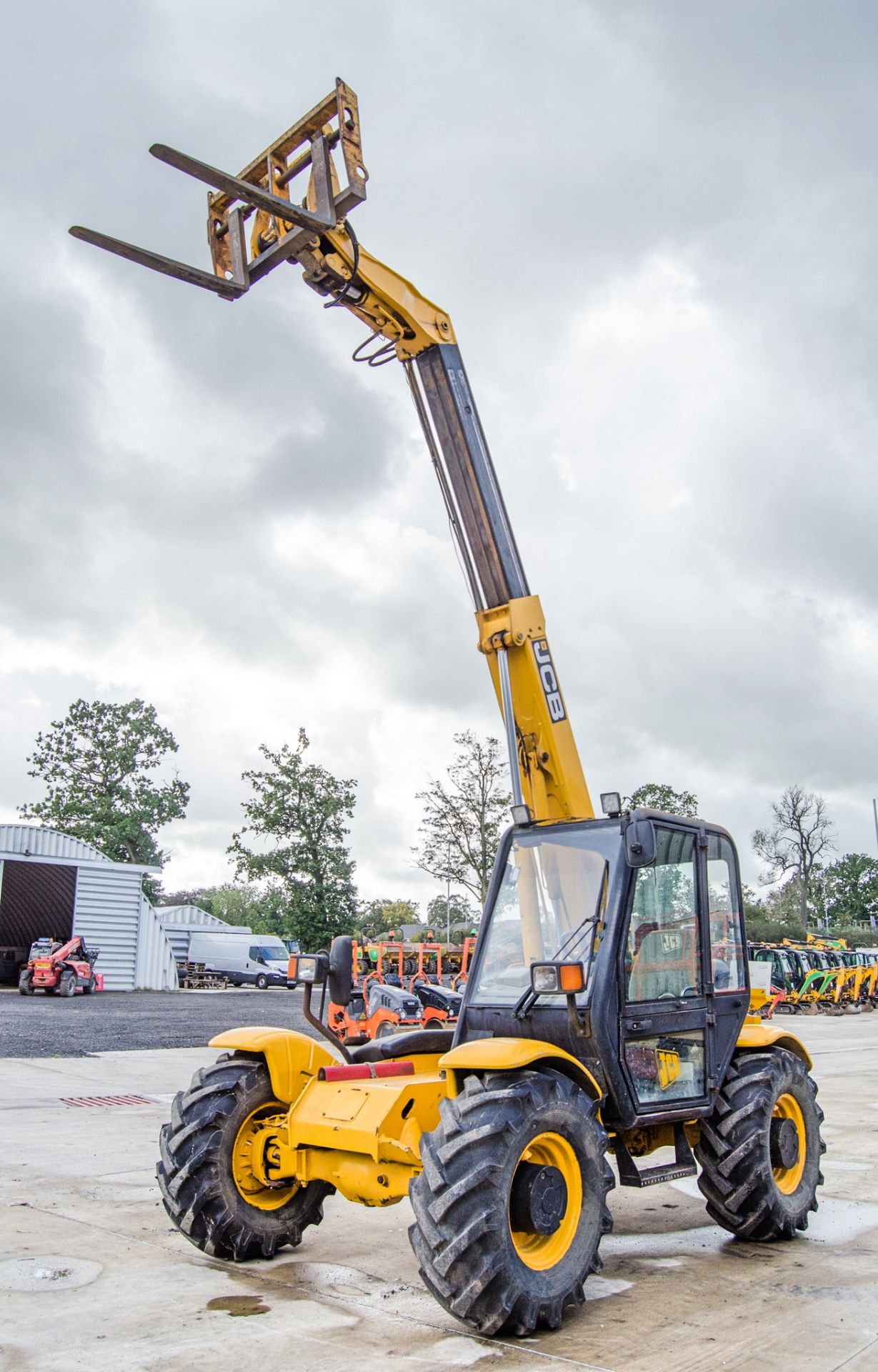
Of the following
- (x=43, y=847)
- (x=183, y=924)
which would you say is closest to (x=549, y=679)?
(x=43, y=847)

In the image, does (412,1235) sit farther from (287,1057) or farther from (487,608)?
(487,608)

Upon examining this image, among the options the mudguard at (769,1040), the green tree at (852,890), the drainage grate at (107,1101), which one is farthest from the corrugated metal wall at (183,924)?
the green tree at (852,890)

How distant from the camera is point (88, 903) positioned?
36.1 m

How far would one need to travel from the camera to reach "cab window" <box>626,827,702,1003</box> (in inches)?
214

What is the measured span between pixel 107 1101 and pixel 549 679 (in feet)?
23.4

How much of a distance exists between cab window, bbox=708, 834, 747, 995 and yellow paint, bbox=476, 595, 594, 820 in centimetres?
142

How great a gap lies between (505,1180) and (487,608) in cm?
433

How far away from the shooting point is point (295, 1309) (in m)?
4.78

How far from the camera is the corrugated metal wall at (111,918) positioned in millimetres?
36000

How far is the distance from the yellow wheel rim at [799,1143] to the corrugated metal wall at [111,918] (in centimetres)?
3256

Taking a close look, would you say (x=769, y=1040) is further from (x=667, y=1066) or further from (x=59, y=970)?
(x=59, y=970)

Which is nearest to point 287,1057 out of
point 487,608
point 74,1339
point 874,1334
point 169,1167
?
point 169,1167

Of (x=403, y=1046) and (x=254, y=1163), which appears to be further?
(x=403, y=1046)

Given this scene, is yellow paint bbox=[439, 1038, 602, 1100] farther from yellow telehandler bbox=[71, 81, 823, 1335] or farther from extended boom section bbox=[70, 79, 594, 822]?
extended boom section bbox=[70, 79, 594, 822]
